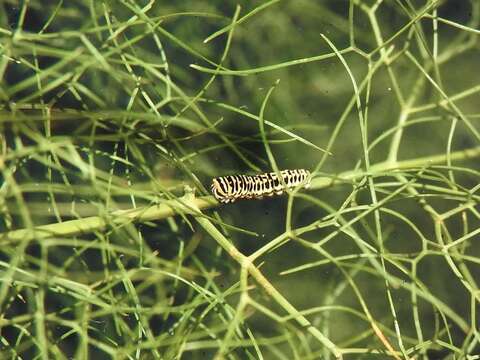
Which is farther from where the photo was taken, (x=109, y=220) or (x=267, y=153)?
(x=267, y=153)

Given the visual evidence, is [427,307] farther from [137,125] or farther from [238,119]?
[137,125]

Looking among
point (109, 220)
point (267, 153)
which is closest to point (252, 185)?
point (267, 153)

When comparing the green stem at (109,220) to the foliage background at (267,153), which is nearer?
the green stem at (109,220)

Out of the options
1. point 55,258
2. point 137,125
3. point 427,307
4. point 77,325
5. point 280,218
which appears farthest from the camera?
point 427,307

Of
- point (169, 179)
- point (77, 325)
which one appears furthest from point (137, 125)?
point (77, 325)

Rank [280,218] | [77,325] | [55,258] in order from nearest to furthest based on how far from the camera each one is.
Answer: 1. [77,325]
2. [55,258]
3. [280,218]

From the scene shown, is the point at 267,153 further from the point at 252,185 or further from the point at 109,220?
the point at 109,220

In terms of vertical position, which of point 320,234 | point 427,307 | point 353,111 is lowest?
point 427,307

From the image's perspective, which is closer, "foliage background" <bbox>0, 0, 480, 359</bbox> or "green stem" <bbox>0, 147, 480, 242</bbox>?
"green stem" <bbox>0, 147, 480, 242</bbox>
